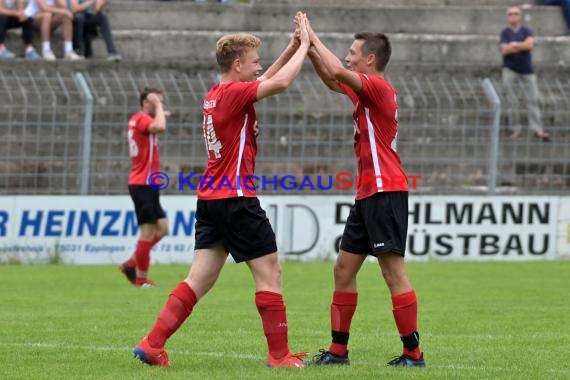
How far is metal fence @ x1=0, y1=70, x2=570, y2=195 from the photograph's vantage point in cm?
1856

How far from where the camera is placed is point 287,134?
65.0 feet

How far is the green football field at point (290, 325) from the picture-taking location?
839 cm

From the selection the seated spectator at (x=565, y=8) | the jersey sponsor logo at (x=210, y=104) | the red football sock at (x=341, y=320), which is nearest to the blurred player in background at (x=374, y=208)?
the red football sock at (x=341, y=320)

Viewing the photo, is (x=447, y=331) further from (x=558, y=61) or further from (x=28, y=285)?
(x=558, y=61)

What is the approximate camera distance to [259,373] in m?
8.15

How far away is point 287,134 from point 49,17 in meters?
4.75

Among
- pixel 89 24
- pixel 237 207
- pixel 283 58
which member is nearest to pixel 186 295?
pixel 237 207

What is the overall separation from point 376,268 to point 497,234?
2407mm

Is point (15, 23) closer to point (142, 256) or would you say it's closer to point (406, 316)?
point (142, 256)

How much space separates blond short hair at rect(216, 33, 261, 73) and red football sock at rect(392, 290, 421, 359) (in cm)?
189

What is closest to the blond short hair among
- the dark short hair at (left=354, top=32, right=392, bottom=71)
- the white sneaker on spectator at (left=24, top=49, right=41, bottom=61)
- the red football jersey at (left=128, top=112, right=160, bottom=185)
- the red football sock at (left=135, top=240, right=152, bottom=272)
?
the dark short hair at (left=354, top=32, right=392, bottom=71)

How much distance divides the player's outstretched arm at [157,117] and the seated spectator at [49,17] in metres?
6.23

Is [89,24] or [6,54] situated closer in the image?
[6,54]

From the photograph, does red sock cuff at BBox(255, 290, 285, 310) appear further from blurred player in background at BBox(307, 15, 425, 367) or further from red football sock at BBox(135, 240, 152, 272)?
red football sock at BBox(135, 240, 152, 272)
